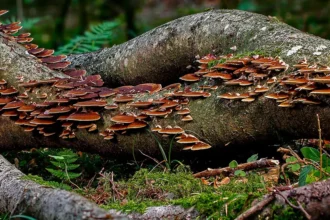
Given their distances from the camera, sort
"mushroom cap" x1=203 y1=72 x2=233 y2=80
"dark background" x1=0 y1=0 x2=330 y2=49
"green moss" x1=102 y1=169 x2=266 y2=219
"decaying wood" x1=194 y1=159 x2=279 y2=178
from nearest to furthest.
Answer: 1. "green moss" x1=102 y1=169 x2=266 y2=219
2. "decaying wood" x1=194 y1=159 x2=279 y2=178
3. "mushroom cap" x1=203 y1=72 x2=233 y2=80
4. "dark background" x1=0 y1=0 x2=330 y2=49

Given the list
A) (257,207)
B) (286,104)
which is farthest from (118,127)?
(257,207)

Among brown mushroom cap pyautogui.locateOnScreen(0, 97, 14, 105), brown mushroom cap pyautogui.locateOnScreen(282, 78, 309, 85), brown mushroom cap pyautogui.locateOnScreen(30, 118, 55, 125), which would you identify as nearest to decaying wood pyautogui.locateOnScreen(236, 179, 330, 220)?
brown mushroom cap pyautogui.locateOnScreen(282, 78, 309, 85)

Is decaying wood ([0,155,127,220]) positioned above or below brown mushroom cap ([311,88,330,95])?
below

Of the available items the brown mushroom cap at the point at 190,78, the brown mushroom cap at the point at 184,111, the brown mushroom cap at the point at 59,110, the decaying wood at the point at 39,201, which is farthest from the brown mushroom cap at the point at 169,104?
the decaying wood at the point at 39,201

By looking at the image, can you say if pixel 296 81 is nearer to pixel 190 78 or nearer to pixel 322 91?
pixel 322 91

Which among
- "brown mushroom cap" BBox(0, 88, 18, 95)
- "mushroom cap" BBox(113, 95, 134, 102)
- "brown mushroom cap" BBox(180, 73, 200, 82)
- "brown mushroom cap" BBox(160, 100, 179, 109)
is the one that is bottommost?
"brown mushroom cap" BBox(160, 100, 179, 109)

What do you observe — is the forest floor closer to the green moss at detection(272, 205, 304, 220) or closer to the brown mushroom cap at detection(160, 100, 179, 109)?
the green moss at detection(272, 205, 304, 220)

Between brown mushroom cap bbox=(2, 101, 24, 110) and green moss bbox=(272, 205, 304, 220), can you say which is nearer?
green moss bbox=(272, 205, 304, 220)
